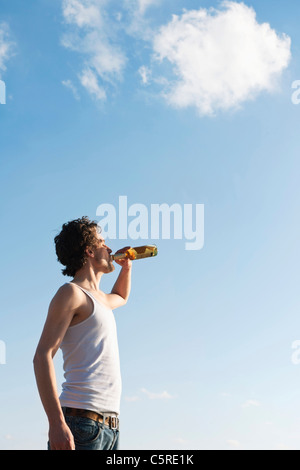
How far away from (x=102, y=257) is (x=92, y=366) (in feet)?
3.88

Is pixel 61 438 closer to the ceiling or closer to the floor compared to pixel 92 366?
closer to the floor

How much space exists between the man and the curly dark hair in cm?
25

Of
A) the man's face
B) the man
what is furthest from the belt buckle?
the man's face

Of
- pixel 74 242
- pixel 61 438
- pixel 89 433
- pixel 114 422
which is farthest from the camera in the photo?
pixel 74 242

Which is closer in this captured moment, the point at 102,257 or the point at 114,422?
the point at 114,422

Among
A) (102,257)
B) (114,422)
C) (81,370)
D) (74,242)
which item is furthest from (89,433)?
(74,242)

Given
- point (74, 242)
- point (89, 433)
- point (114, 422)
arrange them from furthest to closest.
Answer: point (74, 242), point (114, 422), point (89, 433)

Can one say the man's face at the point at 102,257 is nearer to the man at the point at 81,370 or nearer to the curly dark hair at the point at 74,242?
the curly dark hair at the point at 74,242

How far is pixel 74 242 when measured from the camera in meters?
5.22

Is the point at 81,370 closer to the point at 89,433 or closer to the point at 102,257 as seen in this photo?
the point at 89,433

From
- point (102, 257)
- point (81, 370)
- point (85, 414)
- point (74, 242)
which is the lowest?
point (85, 414)
